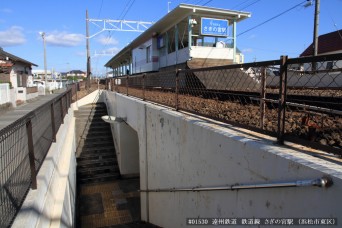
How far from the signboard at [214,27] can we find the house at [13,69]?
1747cm

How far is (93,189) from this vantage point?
1186 cm

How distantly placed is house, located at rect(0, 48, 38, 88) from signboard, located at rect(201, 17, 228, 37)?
17473mm

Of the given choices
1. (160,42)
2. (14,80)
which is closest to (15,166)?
(160,42)

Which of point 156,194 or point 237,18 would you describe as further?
point 237,18

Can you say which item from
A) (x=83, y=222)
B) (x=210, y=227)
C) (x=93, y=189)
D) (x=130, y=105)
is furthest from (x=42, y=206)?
(x=93, y=189)

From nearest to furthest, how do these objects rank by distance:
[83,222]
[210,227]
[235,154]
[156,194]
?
[235,154]
[210,227]
[156,194]
[83,222]

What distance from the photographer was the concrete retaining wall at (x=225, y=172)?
89.6 inches

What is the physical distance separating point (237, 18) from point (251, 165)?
14.4 m

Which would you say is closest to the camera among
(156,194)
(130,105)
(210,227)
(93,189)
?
(210,227)

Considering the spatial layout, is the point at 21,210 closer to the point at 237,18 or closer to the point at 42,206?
the point at 42,206

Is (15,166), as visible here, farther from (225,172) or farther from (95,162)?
(95,162)

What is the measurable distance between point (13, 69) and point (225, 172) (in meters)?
35.8

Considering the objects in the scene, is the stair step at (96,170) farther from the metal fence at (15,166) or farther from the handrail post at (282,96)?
the handrail post at (282,96)

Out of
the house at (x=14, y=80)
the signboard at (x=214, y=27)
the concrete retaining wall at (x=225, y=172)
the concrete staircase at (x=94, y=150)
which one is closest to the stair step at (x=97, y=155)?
the concrete staircase at (x=94, y=150)
